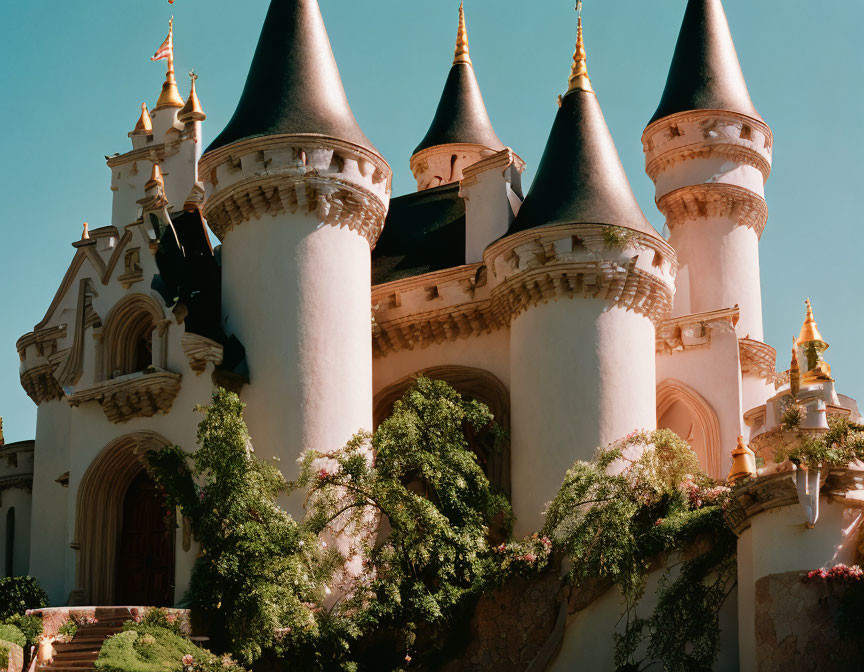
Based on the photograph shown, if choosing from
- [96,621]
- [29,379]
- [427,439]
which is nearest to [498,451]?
[427,439]

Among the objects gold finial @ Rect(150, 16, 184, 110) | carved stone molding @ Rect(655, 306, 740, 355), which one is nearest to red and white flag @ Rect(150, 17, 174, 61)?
gold finial @ Rect(150, 16, 184, 110)

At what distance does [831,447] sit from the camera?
1925cm

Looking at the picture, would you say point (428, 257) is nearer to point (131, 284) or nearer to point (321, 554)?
point (131, 284)

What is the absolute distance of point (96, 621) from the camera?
23.9 meters

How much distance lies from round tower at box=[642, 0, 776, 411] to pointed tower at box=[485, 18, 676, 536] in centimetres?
460

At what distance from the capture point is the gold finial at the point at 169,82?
111 feet

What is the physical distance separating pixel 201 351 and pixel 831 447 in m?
12.1

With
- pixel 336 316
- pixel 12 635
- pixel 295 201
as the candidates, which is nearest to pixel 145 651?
pixel 12 635

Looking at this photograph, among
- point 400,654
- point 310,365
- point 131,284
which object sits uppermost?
point 131,284

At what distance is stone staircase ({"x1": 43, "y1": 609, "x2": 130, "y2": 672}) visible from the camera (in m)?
22.6

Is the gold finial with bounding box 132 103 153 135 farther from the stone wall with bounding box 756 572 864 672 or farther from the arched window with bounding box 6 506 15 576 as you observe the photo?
the stone wall with bounding box 756 572 864 672

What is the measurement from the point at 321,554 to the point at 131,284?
7866 mm

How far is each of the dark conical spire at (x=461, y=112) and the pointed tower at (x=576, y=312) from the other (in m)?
10.1

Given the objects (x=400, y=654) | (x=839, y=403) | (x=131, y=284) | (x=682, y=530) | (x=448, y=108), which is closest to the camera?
(x=839, y=403)
